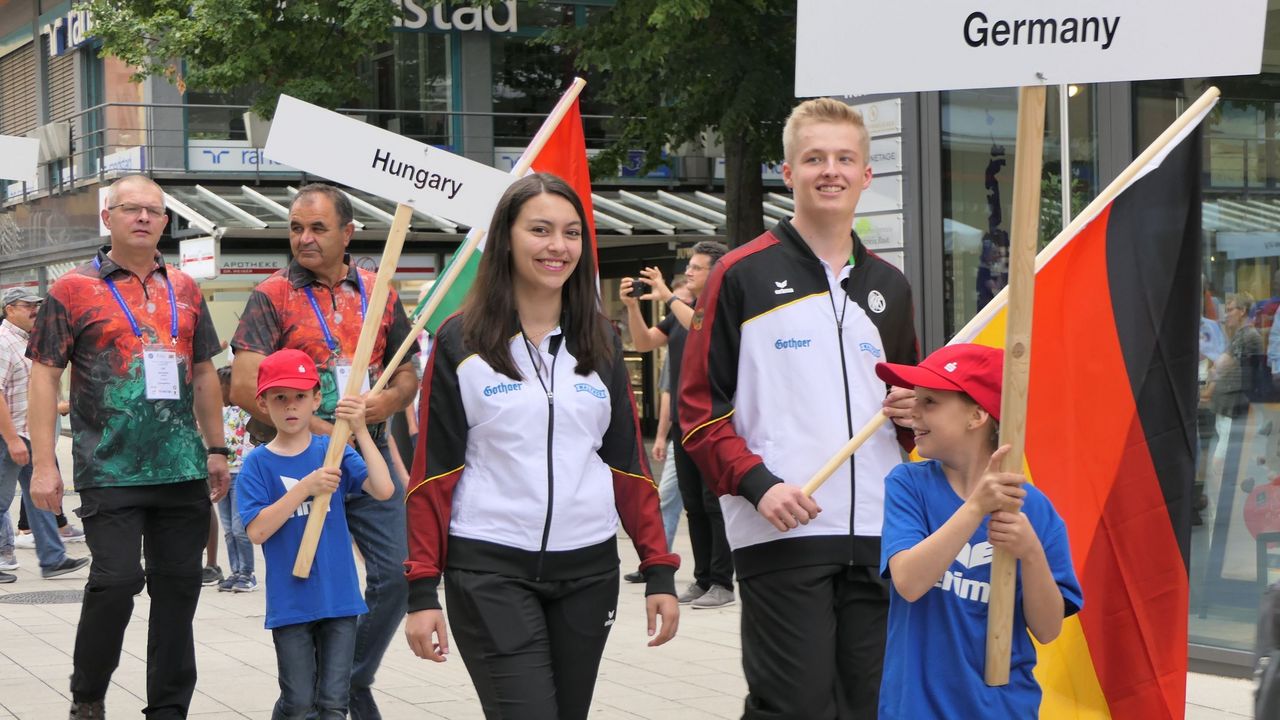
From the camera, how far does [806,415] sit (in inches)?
179

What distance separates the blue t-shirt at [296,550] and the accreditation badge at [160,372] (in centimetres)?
65

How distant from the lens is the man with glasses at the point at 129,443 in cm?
612

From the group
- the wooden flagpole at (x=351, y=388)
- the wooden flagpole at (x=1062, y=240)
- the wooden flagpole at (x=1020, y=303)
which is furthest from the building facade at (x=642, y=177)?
the wooden flagpole at (x=1020, y=303)

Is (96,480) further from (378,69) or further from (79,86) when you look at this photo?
(79,86)

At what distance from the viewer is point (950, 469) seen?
12.1 ft

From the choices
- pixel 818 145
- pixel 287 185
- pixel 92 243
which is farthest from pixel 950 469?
pixel 92 243

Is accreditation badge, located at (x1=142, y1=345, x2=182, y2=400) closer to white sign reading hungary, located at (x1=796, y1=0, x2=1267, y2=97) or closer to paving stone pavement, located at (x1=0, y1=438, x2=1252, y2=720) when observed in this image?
paving stone pavement, located at (x1=0, y1=438, x2=1252, y2=720)

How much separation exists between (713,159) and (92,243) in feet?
33.3

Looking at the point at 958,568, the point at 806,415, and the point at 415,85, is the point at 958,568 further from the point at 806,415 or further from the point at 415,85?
the point at 415,85

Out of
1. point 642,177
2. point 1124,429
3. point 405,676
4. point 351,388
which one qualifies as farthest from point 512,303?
point 642,177

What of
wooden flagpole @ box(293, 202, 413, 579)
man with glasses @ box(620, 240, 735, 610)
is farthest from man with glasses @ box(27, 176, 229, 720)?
man with glasses @ box(620, 240, 735, 610)

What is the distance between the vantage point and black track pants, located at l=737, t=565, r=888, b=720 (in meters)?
4.39

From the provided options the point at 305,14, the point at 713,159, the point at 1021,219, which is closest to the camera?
the point at 1021,219

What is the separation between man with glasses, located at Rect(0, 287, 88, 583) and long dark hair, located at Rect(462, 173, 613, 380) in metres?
8.61
